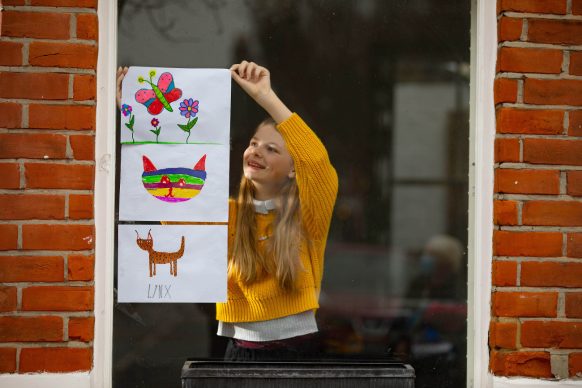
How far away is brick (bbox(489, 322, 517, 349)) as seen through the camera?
2961 mm

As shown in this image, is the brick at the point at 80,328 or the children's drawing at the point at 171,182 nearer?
the brick at the point at 80,328

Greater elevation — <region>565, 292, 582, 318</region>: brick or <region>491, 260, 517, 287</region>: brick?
<region>491, 260, 517, 287</region>: brick

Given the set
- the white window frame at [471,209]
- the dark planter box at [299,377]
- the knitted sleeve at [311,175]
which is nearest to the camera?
the dark planter box at [299,377]

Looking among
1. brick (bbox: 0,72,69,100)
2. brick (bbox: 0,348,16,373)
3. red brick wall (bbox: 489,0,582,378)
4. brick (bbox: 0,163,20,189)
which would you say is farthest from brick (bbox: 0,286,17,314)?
red brick wall (bbox: 489,0,582,378)

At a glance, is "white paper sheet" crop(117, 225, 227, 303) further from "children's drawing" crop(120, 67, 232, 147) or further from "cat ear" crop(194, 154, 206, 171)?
"children's drawing" crop(120, 67, 232, 147)

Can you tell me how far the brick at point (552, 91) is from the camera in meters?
2.97

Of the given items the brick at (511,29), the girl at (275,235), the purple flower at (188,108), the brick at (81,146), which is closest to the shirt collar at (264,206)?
the girl at (275,235)

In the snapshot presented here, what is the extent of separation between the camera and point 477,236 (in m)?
3.04

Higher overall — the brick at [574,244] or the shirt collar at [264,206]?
the shirt collar at [264,206]

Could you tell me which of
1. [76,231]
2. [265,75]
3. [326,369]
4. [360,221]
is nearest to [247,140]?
[265,75]

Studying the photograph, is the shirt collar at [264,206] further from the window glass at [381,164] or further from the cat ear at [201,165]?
the cat ear at [201,165]

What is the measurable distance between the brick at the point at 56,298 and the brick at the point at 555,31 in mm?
1941

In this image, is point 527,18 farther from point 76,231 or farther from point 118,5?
point 76,231

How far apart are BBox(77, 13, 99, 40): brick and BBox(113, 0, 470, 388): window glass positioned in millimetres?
591
